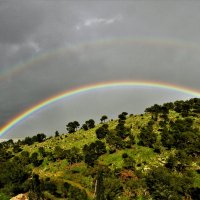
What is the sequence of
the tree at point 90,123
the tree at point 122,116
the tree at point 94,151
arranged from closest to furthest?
the tree at point 94,151 → the tree at point 90,123 → the tree at point 122,116

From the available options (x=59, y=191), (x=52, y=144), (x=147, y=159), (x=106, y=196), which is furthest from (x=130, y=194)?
(x=52, y=144)

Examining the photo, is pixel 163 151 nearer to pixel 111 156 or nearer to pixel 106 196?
pixel 111 156

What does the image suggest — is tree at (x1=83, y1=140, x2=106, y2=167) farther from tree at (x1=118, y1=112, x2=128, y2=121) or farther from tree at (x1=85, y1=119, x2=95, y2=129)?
tree at (x1=118, y1=112, x2=128, y2=121)

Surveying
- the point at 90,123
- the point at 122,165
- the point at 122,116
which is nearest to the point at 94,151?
the point at 122,165

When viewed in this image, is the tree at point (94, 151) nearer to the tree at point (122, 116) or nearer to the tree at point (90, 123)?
the tree at point (90, 123)

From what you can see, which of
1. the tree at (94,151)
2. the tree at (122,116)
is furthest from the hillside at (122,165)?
the tree at (122,116)

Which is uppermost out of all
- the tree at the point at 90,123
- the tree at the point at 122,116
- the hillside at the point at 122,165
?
the tree at the point at 122,116

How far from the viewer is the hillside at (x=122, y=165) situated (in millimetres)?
81938

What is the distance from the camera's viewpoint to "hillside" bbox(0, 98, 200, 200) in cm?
8194

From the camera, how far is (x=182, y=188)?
3189 inches

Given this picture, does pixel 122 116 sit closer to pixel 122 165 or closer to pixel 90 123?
pixel 90 123

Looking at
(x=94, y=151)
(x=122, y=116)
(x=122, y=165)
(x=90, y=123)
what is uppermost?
(x=122, y=116)

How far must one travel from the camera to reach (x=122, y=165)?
350ft

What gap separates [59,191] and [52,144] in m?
73.2
